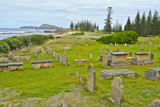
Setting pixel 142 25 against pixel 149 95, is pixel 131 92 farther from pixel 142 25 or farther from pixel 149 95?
pixel 142 25

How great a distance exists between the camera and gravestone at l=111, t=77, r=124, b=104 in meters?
6.44

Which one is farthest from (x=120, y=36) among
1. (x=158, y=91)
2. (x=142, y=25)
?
(x=158, y=91)

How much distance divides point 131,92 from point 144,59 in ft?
42.4

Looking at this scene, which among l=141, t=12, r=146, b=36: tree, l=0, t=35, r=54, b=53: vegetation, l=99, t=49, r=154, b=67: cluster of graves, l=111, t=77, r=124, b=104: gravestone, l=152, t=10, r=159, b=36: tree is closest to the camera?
l=111, t=77, r=124, b=104: gravestone

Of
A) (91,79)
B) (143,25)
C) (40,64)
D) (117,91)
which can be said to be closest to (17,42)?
(40,64)

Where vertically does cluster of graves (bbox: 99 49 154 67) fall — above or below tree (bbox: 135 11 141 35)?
below

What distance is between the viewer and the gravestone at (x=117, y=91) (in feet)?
21.1

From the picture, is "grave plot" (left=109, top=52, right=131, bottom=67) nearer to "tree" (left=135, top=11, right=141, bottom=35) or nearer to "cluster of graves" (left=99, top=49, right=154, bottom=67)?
"cluster of graves" (left=99, top=49, right=154, bottom=67)

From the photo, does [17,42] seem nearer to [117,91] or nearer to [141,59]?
[141,59]

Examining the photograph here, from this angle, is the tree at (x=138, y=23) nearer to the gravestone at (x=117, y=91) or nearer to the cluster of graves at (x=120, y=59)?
the cluster of graves at (x=120, y=59)

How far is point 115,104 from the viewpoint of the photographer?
21.4 feet

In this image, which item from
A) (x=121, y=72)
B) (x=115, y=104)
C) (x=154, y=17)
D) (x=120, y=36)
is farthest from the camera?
(x=154, y=17)

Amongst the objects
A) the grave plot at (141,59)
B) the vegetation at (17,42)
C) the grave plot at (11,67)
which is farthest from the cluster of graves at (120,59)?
the vegetation at (17,42)

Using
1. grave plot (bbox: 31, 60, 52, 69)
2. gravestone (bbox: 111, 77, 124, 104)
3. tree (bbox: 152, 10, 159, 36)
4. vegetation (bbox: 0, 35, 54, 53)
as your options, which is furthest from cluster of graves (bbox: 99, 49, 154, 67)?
tree (bbox: 152, 10, 159, 36)
